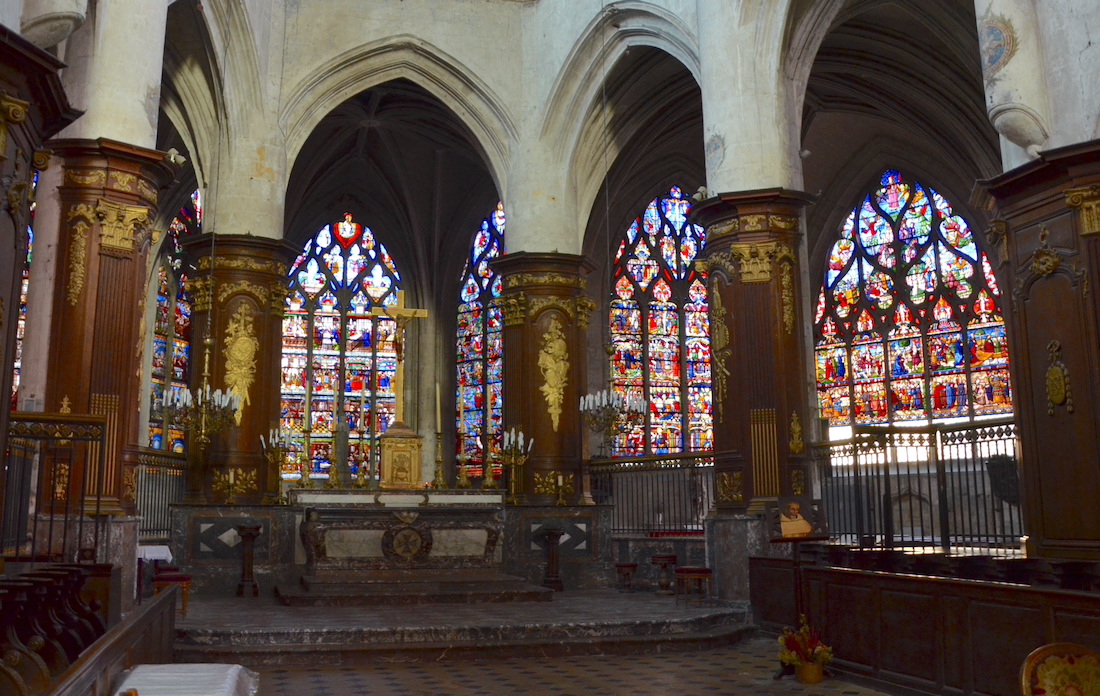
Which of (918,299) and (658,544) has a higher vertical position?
(918,299)

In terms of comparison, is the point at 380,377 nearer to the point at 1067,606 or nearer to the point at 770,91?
the point at 770,91

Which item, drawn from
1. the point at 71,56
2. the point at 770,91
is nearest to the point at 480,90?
the point at 770,91

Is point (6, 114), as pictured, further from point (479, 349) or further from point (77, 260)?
point (479, 349)

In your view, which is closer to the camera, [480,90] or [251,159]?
[251,159]

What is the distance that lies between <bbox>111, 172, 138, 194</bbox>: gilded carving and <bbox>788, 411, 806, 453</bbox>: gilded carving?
26.3 feet

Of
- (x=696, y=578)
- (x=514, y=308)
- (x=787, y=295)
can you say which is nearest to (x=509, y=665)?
(x=696, y=578)

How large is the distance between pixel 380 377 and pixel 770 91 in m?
13.4

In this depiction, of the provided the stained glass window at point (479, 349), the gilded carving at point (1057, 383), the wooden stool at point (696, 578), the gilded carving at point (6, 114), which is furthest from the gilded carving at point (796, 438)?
the stained glass window at point (479, 349)

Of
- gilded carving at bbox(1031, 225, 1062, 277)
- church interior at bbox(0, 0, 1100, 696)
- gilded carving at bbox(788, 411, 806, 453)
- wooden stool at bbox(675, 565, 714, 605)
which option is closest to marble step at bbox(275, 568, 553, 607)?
church interior at bbox(0, 0, 1100, 696)

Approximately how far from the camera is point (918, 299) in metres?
22.2

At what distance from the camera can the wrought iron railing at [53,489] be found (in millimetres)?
8492

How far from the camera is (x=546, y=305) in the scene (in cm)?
1747

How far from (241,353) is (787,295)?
8155mm

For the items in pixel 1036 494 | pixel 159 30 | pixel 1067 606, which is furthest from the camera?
pixel 159 30
